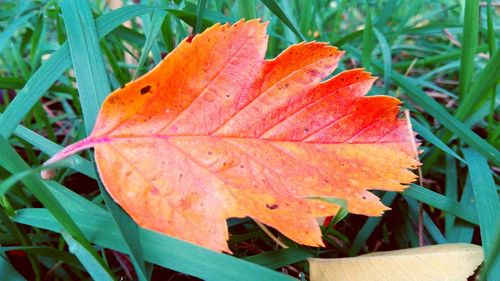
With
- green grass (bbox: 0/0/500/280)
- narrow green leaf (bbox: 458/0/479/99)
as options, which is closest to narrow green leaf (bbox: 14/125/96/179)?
green grass (bbox: 0/0/500/280)

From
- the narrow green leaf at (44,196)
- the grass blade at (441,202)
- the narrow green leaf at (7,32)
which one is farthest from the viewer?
the narrow green leaf at (7,32)

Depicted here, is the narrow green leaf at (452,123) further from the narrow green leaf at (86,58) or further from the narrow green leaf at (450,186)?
the narrow green leaf at (86,58)

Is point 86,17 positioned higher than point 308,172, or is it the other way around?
point 86,17

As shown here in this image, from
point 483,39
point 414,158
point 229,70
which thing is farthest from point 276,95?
point 483,39

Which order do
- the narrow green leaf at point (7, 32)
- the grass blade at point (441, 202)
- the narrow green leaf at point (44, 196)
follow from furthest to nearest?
1. the narrow green leaf at point (7, 32)
2. the grass blade at point (441, 202)
3. the narrow green leaf at point (44, 196)

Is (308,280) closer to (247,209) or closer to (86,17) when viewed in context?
(247,209)

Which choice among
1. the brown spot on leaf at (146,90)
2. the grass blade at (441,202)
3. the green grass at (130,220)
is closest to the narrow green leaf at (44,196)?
the green grass at (130,220)
